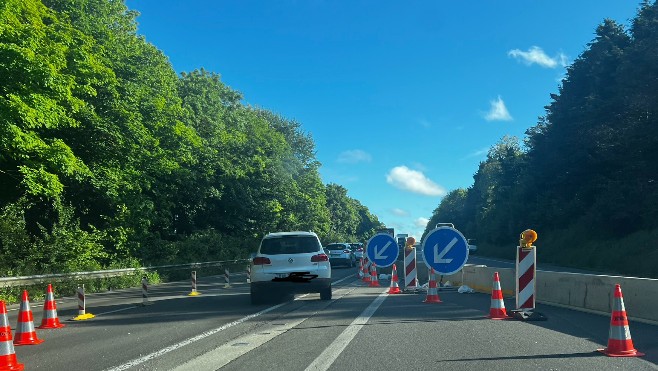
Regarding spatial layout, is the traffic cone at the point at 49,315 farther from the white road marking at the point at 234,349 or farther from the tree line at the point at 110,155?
the tree line at the point at 110,155

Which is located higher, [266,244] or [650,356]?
[266,244]


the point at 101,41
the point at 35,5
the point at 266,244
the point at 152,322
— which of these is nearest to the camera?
the point at 152,322

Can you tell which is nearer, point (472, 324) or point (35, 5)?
point (472, 324)

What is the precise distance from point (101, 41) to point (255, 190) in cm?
1960

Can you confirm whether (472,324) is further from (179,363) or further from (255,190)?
(255,190)

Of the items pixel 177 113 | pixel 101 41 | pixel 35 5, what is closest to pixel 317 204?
pixel 177 113

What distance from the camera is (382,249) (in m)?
18.0

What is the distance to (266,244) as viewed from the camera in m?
14.7

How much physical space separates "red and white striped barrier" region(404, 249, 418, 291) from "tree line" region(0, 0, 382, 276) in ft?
41.6

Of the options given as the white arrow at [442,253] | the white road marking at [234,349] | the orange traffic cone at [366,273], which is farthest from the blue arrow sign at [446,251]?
the orange traffic cone at [366,273]

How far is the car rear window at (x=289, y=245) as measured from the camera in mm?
14523

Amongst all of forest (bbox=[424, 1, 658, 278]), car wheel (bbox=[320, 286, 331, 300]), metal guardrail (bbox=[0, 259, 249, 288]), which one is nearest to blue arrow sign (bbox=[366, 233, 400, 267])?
car wheel (bbox=[320, 286, 331, 300])

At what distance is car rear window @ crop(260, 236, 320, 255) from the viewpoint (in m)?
14.5

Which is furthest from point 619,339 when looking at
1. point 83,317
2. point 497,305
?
point 83,317
